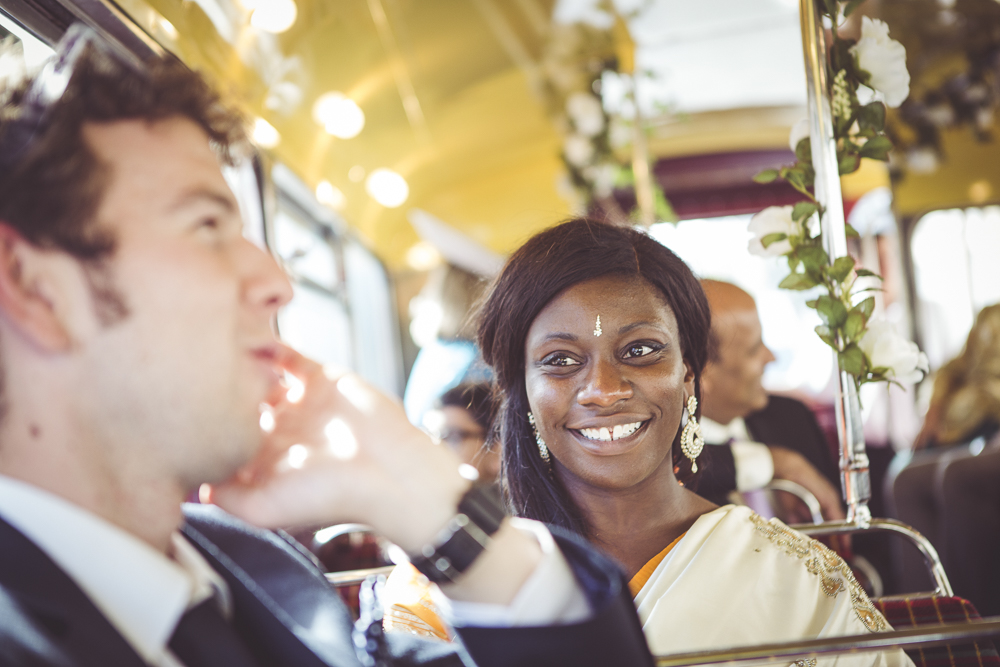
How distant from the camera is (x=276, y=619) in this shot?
3.42ft

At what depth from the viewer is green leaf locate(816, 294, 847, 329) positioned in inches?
78.6

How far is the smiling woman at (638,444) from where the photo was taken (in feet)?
5.18

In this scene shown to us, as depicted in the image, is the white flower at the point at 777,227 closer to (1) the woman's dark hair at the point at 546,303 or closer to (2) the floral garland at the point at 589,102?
(1) the woman's dark hair at the point at 546,303

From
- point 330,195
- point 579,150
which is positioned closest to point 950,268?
point 579,150

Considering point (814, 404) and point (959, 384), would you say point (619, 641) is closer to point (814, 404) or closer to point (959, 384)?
point (959, 384)

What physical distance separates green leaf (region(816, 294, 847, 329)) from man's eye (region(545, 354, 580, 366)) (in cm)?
68

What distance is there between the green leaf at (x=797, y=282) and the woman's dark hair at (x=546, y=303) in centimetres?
24

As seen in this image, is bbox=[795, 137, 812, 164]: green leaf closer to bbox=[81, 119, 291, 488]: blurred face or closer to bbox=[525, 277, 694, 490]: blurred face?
bbox=[525, 277, 694, 490]: blurred face

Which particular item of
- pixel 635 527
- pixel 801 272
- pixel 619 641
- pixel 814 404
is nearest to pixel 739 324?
pixel 801 272

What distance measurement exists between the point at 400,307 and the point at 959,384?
4.35 m

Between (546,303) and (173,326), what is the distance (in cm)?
102

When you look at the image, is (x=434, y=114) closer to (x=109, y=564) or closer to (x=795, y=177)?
(x=795, y=177)

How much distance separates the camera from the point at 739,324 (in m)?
3.16

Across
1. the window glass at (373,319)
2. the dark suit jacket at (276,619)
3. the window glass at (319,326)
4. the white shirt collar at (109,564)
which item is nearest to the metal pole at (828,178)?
the dark suit jacket at (276,619)
